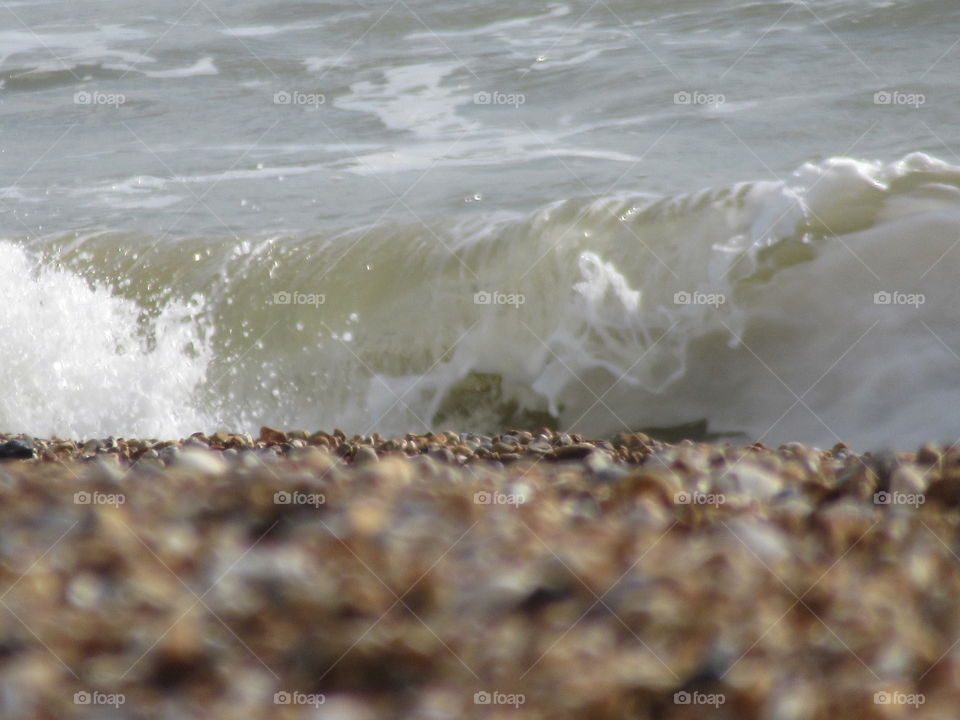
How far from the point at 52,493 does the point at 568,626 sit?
1484mm

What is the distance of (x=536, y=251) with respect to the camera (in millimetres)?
6090

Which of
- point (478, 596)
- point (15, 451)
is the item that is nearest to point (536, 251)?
point (15, 451)

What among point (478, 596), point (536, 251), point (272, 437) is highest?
point (478, 596)

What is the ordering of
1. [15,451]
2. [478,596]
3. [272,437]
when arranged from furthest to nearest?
[272,437] → [15,451] → [478,596]

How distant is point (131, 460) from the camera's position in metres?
3.84

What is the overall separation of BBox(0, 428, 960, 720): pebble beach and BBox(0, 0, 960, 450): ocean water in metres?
2.56

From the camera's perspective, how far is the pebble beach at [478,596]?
194 centimetres

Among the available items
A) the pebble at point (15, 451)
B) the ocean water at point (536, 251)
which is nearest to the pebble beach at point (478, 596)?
the pebble at point (15, 451)

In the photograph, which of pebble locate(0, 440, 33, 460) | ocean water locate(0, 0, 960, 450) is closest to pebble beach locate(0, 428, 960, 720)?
pebble locate(0, 440, 33, 460)

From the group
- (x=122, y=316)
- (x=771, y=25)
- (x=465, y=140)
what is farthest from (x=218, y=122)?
(x=771, y=25)

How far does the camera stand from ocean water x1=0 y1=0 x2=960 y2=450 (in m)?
5.38

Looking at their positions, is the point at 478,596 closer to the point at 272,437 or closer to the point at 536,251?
the point at 272,437

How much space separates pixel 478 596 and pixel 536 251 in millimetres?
4159

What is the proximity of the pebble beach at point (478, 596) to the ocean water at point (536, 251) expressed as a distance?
8.41ft
